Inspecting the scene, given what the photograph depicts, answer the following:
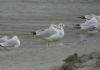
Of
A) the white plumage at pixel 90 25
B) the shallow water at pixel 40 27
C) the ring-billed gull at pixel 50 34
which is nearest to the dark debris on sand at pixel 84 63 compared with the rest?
the shallow water at pixel 40 27

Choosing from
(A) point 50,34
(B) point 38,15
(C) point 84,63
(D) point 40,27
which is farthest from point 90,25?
(C) point 84,63

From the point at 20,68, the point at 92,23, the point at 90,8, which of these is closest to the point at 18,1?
the point at 90,8

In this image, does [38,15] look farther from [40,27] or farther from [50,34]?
[50,34]

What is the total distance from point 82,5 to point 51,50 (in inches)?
489

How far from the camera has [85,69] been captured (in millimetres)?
6184

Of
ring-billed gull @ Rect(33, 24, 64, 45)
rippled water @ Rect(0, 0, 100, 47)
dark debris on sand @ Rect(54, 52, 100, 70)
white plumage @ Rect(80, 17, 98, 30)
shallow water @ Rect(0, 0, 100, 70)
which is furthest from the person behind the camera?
white plumage @ Rect(80, 17, 98, 30)

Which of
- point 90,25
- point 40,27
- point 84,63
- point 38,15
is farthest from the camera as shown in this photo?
point 38,15

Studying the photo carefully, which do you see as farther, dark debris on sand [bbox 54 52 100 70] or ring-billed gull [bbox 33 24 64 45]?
ring-billed gull [bbox 33 24 64 45]

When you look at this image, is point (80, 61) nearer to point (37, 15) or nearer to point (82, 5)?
point (37, 15)

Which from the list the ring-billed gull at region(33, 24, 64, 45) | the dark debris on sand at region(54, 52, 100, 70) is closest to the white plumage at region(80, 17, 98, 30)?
the ring-billed gull at region(33, 24, 64, 45)

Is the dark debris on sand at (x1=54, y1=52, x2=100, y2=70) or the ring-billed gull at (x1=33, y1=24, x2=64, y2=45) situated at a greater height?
the dark debris on sand at (x1=54, y1=52, x2=100, y2=70)

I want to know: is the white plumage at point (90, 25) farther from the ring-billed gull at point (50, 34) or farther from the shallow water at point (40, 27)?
the ring-billed gull at point (50, 34)

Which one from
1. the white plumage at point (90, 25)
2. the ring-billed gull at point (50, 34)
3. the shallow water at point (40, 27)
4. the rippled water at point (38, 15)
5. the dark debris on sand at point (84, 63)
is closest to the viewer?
the dark debris on sand at point (84, 63)

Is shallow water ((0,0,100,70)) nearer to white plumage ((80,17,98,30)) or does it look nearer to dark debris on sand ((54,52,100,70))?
white plumage ((80,17,98,30))
